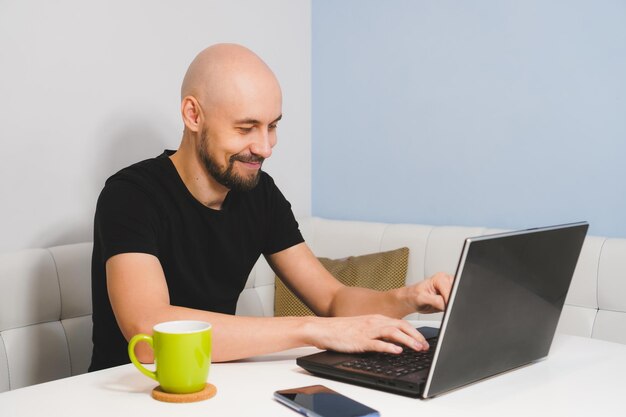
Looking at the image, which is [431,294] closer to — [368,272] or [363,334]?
[363,334]

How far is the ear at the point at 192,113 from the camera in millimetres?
1590

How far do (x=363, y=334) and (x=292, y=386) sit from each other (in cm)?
17

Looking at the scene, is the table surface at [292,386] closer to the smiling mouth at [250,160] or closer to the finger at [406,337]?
the finger at [406,337]

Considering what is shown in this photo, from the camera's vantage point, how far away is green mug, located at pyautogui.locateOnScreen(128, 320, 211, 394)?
95cm

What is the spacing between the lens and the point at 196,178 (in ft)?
5.25

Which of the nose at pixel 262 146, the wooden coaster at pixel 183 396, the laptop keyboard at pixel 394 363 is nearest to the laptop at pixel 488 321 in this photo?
the laptop keyboard at pixel 394 363

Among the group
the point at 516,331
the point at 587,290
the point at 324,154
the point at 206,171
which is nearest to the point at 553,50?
the point at 587,290

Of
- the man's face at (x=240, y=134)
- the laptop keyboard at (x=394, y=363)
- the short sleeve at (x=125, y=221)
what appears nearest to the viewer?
the laptop keyboard at (x=394, y=363)

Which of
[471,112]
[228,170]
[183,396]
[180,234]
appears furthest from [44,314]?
[471,112]

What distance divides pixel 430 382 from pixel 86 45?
4.99 feet

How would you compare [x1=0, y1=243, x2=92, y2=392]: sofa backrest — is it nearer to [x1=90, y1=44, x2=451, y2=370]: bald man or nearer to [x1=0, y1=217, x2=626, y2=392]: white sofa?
[x1=0, y1=217, x2=626, y2=392]: white sofa

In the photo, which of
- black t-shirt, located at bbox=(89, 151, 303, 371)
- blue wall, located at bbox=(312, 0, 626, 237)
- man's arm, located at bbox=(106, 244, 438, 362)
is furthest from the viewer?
blue wall, located at bbox=(312, 0, 626, 237)

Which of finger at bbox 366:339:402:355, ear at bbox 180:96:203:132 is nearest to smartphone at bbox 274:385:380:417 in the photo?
finger at bbox 366:339:402:355

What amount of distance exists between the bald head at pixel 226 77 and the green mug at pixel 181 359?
2.26ft
